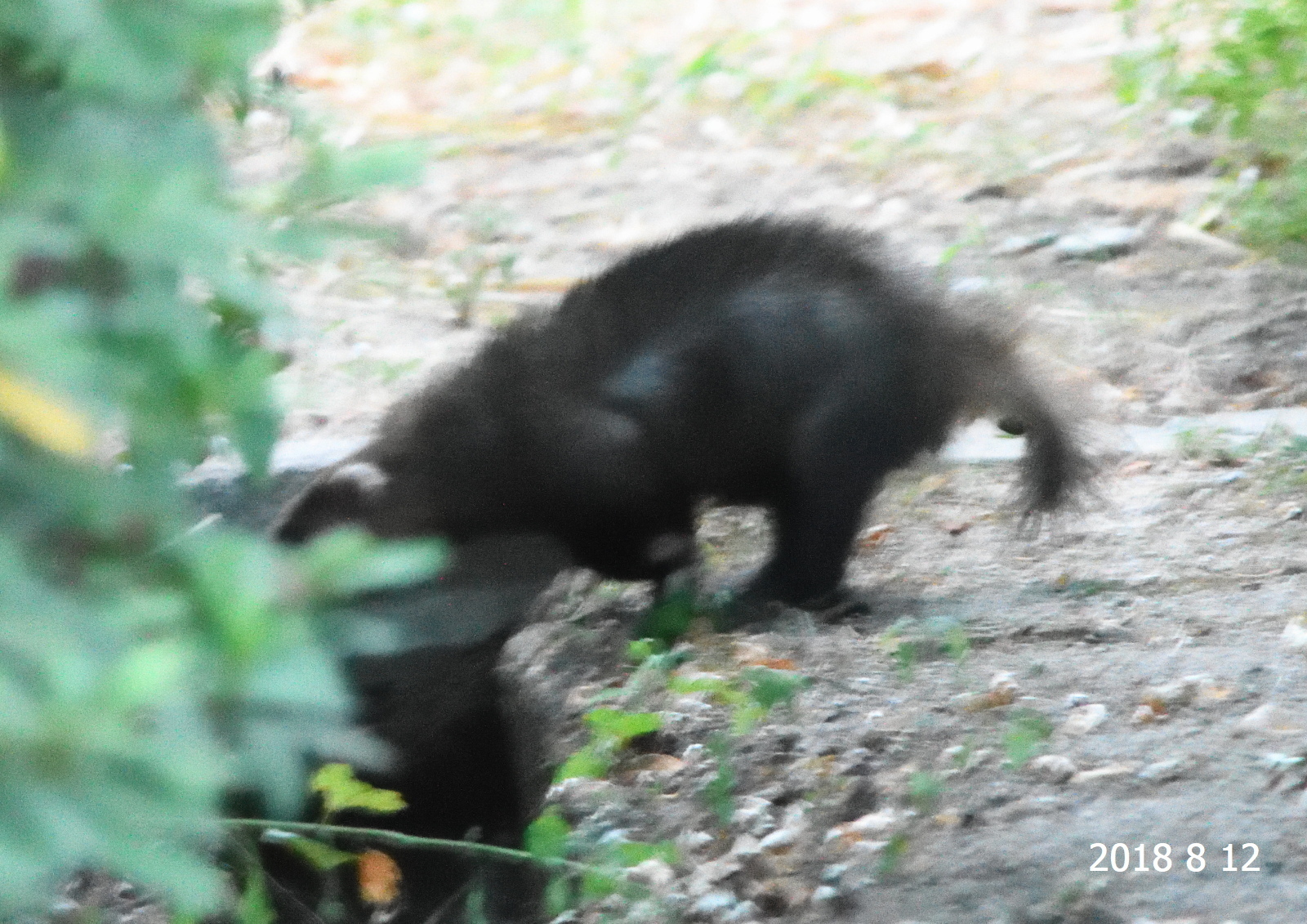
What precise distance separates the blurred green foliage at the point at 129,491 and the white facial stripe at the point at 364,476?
2.29m

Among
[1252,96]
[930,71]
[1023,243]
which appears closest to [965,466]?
[1023,243]

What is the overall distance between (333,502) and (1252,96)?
297 cm

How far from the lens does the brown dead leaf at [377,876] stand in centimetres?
289

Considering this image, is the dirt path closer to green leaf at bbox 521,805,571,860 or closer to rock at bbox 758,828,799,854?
rock at bbox 758,828,799,854

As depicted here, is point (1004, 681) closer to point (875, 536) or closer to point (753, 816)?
point (753, 816)

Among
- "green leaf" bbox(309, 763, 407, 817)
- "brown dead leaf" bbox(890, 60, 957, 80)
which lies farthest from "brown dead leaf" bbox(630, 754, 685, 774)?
→ "brown dead leaf" bbox(890, 60, 957, 80)

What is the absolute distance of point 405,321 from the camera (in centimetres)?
509

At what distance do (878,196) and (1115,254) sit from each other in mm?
959

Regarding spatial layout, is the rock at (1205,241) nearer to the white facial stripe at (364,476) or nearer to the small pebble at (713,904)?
the white facial stripe at (364,476)

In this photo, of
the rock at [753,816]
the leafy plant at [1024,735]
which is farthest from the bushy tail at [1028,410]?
the rock at [753,816]

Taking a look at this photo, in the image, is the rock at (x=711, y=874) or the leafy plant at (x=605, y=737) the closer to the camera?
the rock at (x=711, y=874)

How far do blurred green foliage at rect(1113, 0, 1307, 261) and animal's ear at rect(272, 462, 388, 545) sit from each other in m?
2.61

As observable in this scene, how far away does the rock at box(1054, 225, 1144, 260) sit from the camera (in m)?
5.25

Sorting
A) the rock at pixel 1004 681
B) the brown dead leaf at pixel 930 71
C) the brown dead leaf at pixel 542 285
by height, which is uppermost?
the brown dead leaf at pixel 930 71
